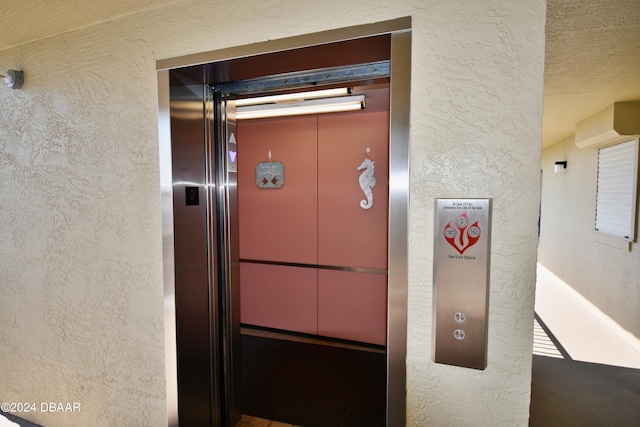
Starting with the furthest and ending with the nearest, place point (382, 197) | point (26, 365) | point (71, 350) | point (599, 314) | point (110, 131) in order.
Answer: point (599, 314) < point (382, 197) < point (26, 365) < point (71, 350) < point (110, 131)

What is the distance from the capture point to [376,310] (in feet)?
10.3

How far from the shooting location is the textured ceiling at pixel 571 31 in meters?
1.41

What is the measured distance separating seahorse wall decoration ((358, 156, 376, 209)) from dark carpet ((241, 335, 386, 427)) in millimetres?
1525

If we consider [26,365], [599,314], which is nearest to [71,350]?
[26,365]

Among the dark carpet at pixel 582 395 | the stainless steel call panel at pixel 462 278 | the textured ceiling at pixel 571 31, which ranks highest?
the textured ceiling at pixel 571 31

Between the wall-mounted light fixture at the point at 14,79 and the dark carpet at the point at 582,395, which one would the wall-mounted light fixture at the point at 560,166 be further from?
the wall-mounted light fixture at the point at 14,79

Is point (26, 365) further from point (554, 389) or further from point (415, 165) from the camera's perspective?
point (554, 389)

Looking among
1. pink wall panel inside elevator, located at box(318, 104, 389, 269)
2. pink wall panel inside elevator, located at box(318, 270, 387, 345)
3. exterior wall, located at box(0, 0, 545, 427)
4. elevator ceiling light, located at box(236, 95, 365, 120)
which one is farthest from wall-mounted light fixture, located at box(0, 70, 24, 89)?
pink wall panel inside elevator, located at box(318, 270, 387, 345)

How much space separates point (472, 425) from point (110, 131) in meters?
2.05

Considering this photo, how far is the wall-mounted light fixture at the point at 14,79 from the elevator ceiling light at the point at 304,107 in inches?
61.5

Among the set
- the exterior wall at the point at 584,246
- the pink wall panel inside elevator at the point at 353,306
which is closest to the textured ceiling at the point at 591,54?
the exterior wall at the point at 584,246

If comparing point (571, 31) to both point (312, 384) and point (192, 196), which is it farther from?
point (312, 384)

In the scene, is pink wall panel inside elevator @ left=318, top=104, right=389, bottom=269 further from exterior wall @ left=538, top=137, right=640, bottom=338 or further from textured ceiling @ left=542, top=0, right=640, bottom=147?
exterior wall @ left=538, top=137, right=640, bottom=338

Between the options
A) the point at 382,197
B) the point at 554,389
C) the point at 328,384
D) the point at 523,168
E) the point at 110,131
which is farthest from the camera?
the point at 382,197
